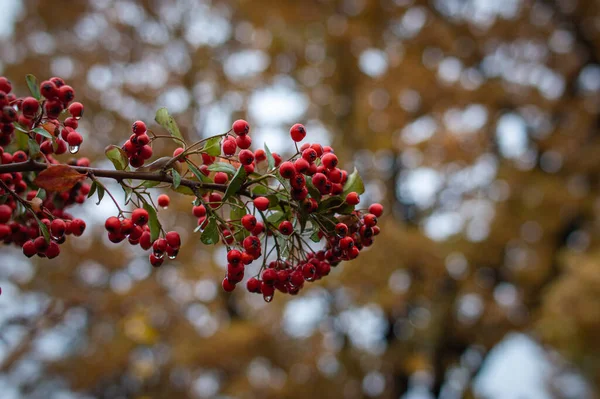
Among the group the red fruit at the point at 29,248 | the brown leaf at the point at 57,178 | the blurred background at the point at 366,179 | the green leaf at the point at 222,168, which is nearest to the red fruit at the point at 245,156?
the green leaf at the point at 222,168

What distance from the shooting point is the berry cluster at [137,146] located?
81 cm

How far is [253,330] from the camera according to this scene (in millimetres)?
4027

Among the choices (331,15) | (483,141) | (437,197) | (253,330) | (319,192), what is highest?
(331,15)

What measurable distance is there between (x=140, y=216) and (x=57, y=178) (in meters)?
0.16

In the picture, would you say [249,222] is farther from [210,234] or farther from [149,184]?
[149,184]

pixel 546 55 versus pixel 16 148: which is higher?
pixel 546 55

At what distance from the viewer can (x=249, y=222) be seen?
2.79 ft

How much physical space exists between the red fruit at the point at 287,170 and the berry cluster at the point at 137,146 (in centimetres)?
22

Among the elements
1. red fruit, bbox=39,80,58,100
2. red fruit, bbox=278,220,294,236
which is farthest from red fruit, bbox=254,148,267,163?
red fruit, bbox=39,80,58,100

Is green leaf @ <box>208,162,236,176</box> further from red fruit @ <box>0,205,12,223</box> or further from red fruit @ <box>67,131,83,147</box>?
red fruit @ <box>0,205,12,223</box>

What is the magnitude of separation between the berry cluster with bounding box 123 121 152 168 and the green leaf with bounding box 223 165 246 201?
0.15 metres

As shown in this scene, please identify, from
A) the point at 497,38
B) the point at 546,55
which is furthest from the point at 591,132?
the point at 497,38

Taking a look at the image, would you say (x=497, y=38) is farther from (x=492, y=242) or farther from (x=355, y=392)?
(x=355, y=392)

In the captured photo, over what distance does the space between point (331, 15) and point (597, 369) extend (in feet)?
12.0
